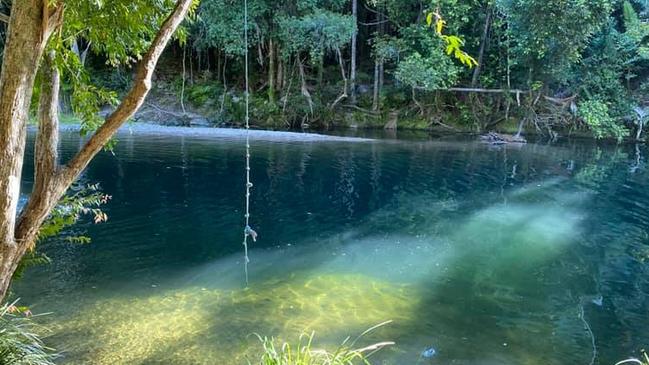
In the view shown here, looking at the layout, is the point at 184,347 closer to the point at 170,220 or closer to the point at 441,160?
the point at 170,220

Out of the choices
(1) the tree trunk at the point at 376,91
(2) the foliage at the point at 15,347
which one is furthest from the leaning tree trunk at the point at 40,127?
(1) the tree trunk at the point at 376,91

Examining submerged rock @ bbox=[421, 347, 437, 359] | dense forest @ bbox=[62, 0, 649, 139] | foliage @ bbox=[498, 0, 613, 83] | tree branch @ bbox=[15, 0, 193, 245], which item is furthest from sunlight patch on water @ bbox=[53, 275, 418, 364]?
foliage @ bbox=[498, 0, 613, 83]

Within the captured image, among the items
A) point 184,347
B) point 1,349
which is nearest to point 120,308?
point 184,347

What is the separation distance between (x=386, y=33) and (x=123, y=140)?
13.2 meters

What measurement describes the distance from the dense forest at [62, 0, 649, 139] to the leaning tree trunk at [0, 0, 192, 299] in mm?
17025

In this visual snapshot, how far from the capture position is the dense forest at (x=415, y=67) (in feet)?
68.6

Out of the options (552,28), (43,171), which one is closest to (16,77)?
(43,171)

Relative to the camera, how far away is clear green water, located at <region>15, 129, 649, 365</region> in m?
6.24

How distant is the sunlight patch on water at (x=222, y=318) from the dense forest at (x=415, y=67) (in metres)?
13.9

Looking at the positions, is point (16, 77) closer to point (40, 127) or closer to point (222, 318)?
point (40, 127)

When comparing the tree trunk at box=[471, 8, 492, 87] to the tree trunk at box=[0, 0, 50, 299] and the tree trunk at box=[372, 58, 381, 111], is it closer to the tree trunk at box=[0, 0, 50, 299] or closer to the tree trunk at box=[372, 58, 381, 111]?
the tree trunk at box=[372, 58, 381, 111]

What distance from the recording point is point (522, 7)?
19.9 metres

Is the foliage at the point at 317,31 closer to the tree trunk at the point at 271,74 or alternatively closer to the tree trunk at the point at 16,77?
the tree trunk at the point at 271,74

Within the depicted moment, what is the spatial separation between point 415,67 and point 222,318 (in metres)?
16.6
